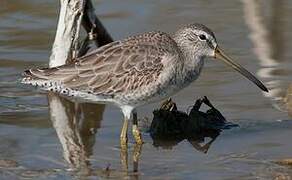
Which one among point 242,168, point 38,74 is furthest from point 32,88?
point 242,168

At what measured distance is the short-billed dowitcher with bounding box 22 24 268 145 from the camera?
30.1 ft

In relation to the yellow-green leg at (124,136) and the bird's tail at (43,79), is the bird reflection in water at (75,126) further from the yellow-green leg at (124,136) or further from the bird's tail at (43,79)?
the bird's tail at (43,79)

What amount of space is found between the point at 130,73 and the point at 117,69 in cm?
13

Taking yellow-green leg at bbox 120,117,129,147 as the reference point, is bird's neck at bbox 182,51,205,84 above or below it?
above

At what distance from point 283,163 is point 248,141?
0.89 meters

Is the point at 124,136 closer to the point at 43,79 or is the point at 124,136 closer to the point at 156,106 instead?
the point at 43,79

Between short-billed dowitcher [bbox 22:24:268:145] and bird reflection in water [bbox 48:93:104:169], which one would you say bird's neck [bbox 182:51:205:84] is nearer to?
short-billed dowitcher [bbox 22:24:268:145]

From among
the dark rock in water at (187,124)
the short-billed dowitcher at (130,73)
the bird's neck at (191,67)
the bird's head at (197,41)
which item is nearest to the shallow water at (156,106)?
the dark rock in water at (187,124)

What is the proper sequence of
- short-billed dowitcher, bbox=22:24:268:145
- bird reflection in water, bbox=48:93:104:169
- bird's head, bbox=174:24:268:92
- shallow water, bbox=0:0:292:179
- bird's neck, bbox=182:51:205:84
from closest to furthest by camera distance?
shallow water, bbox=0:0:292:179 → bird reflection in water, bbox=48:93:104:169 → short-billed dowitcher, bbox=22:24:268:145 → bird's neck, bbox=182:51:205:84 → bird's head, bbox=174:24:268:92

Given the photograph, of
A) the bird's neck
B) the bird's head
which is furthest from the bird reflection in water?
the bird's head

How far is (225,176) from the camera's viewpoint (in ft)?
27.2

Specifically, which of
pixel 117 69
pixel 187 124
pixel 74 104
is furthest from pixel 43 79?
pixel 187 124

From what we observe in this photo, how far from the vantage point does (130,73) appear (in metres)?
9.23

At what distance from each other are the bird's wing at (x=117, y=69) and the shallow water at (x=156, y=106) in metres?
0.53
